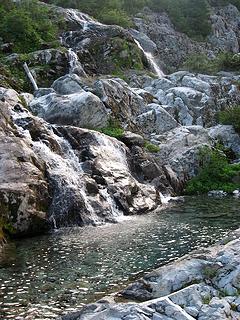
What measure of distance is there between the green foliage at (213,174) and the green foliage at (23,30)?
21.7 metres

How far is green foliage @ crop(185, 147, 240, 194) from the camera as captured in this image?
33.6 metres

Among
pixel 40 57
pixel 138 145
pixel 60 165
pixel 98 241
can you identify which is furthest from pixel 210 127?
pixel 98 241

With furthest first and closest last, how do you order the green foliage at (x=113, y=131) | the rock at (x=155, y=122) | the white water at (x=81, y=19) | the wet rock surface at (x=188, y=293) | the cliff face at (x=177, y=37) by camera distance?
the cliff face at (x=177, y=37), the white water at (x=81, y=19), the rock at (x=155, y=122), the green foliage at (x=113, y=131), the wet rock surface at (x=188, y=293)

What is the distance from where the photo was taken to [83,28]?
52.3 m

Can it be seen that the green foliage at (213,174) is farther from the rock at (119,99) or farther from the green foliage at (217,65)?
the green foliage at (217,65)

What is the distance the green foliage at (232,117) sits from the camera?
40125 mm

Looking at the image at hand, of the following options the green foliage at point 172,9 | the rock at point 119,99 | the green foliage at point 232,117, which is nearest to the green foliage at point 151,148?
the rock at point 119,99

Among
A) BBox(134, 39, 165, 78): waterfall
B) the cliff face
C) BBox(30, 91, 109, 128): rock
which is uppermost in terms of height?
the cliff face

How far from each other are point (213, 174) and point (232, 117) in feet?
27.0

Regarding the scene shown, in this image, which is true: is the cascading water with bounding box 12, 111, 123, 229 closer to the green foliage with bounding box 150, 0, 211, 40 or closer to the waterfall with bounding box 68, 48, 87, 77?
the waterfall with bounding box 68, 48, 87, 77

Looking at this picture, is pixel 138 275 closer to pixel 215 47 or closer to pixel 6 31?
pixel 6 31

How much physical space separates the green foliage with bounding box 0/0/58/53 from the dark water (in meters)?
27.7

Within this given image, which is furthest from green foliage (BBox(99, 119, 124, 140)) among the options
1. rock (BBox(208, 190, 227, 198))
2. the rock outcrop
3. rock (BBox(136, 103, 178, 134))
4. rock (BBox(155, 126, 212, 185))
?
rock (BBox(208, 190, 227, 198))

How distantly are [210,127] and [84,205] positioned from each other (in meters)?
22.4
